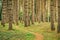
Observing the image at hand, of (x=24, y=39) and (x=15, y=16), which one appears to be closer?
(x=24, y=39)

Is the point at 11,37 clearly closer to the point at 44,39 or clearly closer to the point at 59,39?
the point at 44,39

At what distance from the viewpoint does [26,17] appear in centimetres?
2831

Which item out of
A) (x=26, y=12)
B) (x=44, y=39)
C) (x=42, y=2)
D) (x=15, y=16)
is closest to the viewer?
(x=44, y=39)

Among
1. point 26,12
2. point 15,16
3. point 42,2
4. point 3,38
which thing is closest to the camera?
point 3,38

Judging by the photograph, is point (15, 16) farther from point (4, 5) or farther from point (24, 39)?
point (24, 39)

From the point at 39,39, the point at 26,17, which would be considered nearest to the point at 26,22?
the point at 26,17

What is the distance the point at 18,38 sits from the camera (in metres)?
18.0

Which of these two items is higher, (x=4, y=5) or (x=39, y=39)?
(x=4, y=5)

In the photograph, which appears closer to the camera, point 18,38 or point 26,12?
point 18,38

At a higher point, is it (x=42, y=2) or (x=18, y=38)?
(x=42, y=2)

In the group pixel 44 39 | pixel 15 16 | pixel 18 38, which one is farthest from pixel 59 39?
pixel 15 16

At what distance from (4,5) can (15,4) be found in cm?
682

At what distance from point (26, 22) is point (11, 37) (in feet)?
34.0

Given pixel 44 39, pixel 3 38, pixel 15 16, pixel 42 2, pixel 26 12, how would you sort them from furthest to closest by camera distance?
pixel 42 2 < pixel 15 16 < pixel 26 12 < pixel 44 39 < pixel 3 38
